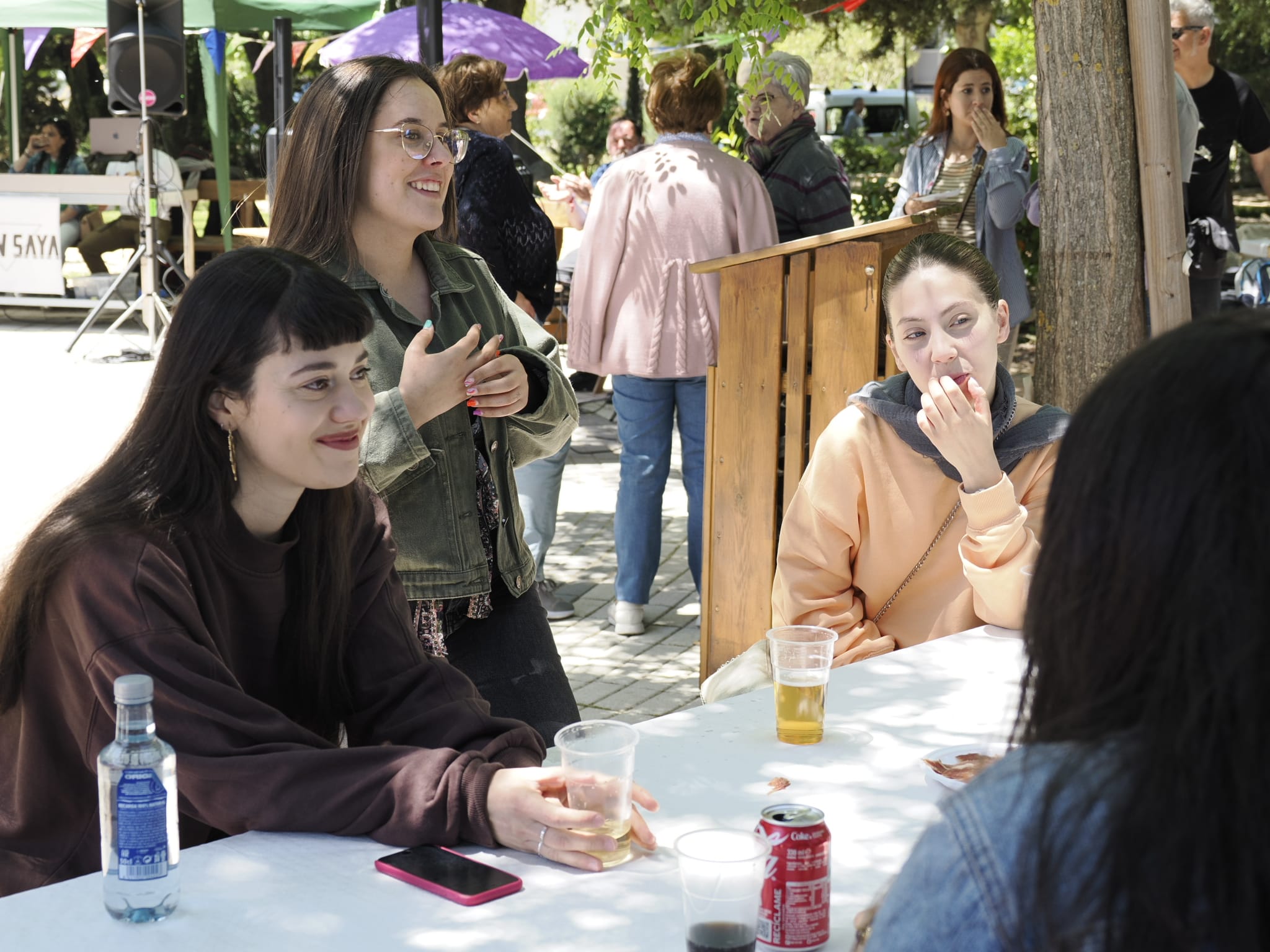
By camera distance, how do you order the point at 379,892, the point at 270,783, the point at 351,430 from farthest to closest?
the point at 351,430 → the point at 270,783 → the point at 379,892

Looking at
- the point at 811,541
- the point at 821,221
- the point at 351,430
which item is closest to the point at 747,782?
the point at 351,430

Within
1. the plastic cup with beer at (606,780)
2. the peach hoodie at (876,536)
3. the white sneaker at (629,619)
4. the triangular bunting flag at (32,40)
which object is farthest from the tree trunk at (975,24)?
the plastic cup with beer at (606,780)

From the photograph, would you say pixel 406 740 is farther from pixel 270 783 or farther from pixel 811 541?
pixel 811 541

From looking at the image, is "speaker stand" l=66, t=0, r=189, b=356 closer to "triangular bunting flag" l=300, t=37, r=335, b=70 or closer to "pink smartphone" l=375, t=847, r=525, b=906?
"triangular bunting flag" l=300, t=37, r=335, b=70

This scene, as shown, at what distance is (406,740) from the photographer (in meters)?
2.21

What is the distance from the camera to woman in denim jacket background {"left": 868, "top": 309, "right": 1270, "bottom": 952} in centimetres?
93

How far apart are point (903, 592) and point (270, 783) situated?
66.5 inches

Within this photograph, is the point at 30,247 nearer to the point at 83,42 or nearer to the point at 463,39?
the point at 463,39

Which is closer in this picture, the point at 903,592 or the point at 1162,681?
the point at 1162,681

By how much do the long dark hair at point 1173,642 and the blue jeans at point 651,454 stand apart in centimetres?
436

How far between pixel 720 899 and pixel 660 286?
13.3ft

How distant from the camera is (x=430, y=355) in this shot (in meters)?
2.80

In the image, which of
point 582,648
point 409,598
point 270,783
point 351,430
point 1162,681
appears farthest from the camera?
point 582,648

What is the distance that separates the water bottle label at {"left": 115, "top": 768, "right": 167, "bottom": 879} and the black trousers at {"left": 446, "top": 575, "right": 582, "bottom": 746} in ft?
4.35
